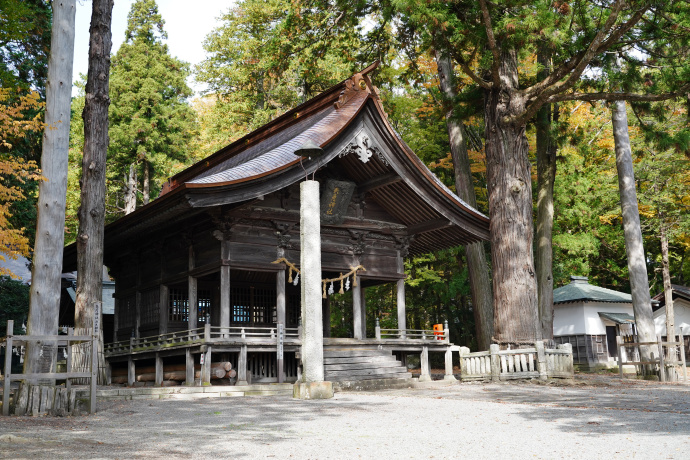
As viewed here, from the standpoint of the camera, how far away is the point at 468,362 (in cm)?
1507

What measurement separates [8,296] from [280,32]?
13278mm

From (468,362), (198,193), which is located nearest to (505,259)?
(468,362)

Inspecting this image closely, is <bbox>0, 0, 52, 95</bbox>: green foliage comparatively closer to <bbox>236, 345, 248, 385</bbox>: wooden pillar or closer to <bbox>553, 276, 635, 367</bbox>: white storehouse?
<bbox>236, 345, 248, 385</bbox>: wooden pillar

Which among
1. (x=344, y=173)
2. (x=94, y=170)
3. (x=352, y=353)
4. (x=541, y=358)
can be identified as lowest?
(x=541, y=358)

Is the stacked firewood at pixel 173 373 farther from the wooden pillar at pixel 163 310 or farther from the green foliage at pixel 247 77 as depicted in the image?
the green foliage at pixel 247 77

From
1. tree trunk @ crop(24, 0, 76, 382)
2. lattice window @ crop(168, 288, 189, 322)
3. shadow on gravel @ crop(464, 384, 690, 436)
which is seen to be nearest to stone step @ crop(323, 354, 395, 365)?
shadow on gravel @ crop(464, 384, 690, 436)

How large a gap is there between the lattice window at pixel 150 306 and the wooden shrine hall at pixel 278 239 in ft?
0.17

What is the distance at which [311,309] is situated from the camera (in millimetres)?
10797

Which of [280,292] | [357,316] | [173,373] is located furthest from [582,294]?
[173,373]

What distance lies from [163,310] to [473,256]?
33.0 feet

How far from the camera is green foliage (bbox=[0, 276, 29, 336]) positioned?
2186 centimetres

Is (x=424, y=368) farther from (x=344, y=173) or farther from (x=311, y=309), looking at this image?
(x=311, y=309)

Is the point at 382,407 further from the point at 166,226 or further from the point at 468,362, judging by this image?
the point at 166,226

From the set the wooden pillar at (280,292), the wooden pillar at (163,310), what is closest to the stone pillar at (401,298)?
the wooden pillar at (280,292)
